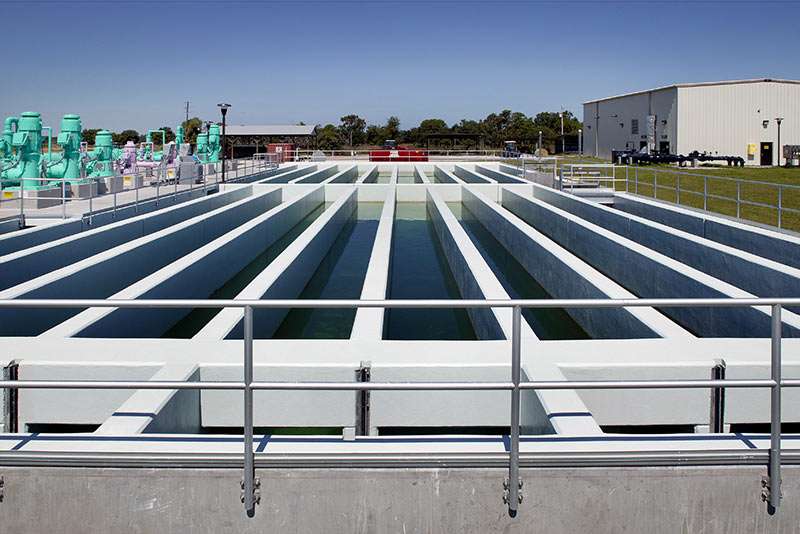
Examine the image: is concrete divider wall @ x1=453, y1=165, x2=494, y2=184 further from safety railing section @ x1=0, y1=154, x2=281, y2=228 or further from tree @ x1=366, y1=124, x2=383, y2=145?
tree @ x1=366, y1=124, x2=383, y2=145

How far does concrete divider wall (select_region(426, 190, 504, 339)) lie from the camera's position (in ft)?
28.1

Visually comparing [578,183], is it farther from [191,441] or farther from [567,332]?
[191,441]

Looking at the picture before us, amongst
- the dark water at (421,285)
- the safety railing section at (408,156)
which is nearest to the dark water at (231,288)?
the dark water at (421,285)

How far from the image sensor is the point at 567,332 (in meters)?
10.7

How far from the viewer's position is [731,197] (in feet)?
83.3

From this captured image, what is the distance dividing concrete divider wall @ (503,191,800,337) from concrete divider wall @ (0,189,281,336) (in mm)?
8401

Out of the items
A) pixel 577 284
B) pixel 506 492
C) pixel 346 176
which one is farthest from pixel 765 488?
pixel 346 176

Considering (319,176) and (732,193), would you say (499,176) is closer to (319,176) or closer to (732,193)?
(319,176)

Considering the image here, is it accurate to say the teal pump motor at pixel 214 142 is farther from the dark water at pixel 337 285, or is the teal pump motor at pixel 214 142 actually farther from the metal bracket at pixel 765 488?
the metal bracket at pixel 765 488

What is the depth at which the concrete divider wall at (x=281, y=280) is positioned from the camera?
790 centimetres

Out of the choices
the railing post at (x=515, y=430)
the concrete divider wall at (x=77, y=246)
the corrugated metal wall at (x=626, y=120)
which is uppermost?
the corrugated metal wall at (x=626, y=120)

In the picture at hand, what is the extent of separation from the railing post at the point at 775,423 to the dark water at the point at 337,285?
713cm

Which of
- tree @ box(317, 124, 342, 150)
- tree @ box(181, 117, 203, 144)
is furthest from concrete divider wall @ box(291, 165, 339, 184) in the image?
tree @ box(181, 117, 203, 144)

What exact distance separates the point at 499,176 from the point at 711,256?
2466cm
